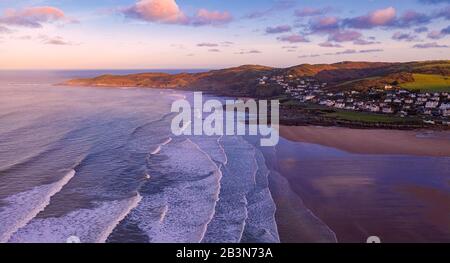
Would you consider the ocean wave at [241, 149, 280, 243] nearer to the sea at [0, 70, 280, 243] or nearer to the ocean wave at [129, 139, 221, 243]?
the sea at [0, 70, 280, 243]

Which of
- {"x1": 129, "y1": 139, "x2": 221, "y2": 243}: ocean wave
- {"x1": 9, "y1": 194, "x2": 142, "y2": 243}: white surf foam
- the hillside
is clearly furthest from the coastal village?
{"x1": 9, "y1": 194, "x2": 142, "y2": 243}: white surf foam

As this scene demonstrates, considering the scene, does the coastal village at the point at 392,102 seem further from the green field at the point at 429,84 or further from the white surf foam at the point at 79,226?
the white surf foam at the point at 79,226

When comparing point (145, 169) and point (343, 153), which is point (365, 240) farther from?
point (343, 153)

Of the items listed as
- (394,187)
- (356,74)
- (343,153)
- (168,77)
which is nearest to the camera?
(394,187)

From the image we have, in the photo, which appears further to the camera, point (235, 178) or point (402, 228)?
point (235, 178)

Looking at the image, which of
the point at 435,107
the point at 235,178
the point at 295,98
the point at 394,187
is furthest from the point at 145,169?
the point at 295,98

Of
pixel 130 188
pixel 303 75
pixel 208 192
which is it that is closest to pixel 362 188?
pixel 208 192
